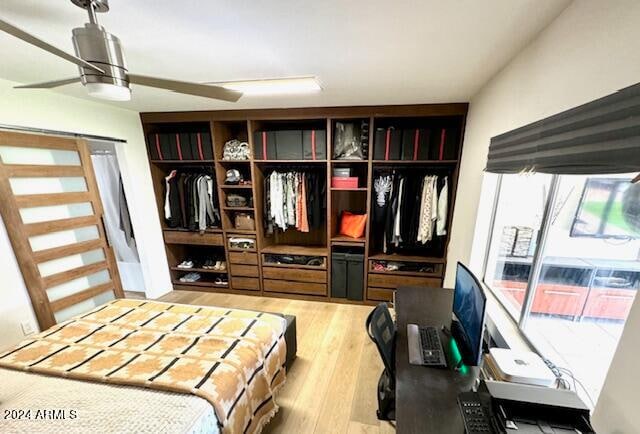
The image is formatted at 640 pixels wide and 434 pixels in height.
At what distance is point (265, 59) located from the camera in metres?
1.50

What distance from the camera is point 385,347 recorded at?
127 centimetres

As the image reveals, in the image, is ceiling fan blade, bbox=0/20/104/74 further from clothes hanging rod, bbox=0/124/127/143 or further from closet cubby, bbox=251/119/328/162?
closet cubby, bbox=251/119/328/162

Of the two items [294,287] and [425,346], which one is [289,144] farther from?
[425,346]

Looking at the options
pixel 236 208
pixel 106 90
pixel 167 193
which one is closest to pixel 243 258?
pixel 236 208

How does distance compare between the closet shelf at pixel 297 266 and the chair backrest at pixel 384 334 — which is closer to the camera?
the chair backrest at pixel 384 334

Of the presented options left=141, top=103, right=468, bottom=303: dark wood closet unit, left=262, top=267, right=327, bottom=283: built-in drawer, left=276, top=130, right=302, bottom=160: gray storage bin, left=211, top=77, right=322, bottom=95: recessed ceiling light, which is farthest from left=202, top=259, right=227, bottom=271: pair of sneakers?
A: left=211, top=77, right=322, bottom=95: recessed ceiling light

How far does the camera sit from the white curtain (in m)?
3.13

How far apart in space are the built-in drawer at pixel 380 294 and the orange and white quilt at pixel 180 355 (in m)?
1.46

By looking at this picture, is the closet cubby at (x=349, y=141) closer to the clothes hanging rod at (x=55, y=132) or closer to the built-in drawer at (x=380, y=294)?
the built-in drawer at (x=380, y=294)

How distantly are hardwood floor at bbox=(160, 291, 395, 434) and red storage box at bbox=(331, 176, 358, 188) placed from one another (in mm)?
1505

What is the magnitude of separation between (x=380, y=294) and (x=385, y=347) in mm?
1759

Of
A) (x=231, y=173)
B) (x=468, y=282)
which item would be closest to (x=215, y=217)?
(x=231, y=173)

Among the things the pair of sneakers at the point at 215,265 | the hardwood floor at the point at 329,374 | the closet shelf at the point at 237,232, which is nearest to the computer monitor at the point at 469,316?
the hardwood floor at the point at 329,374

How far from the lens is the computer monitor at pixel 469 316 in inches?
43.9
